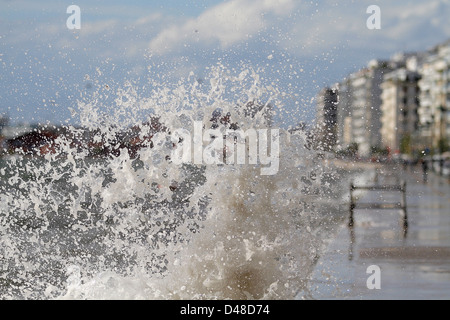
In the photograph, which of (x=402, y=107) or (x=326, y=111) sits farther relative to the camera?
(x=402, y=107)

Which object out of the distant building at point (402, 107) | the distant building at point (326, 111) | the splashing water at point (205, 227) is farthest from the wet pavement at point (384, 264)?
the distant building at point (402, 107)

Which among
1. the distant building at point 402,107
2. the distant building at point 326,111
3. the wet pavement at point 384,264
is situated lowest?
the wet pavement at point 384,264

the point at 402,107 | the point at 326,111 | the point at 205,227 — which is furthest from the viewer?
the point at 402,107

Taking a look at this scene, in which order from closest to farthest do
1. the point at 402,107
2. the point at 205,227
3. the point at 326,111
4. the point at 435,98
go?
the point at 205,227 → the point at 326,111 → the point at 435,98 → the point at 402,107

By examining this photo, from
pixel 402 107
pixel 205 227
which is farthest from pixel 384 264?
pixel 402 107

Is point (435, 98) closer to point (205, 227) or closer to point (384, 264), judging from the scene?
point (384, 264)

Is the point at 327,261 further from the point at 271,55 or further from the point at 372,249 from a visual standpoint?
the point at 271,55

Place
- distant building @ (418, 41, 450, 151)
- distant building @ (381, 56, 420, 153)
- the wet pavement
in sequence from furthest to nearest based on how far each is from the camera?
distant building @ (381, 56, 420, 153) → distant building @ (418, 41, 450, 151) → the wet pavement

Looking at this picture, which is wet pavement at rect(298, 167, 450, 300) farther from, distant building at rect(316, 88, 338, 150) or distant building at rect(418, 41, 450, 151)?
distant building at rect(418, 41, 450, 151)

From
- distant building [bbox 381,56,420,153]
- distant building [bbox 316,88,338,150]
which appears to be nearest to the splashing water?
distant building [bbox 316,88,338,150]

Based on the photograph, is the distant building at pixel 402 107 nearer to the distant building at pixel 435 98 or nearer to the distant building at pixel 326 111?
the distant building at pixel 435 98

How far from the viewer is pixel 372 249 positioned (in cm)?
1027

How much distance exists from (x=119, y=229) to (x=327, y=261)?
7.09m
